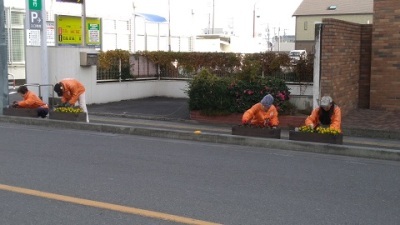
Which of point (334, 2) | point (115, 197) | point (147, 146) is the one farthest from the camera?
point (334, 2)

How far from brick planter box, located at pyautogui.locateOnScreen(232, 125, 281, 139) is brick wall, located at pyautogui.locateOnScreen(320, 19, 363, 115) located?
2.62m

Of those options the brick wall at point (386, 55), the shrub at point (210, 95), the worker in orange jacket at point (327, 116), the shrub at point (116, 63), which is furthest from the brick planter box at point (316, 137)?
the shrub at point (116, 63)

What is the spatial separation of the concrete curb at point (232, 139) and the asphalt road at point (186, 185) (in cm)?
24

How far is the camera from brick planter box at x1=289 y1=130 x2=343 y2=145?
431 inches

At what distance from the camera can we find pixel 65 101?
14.5 meters

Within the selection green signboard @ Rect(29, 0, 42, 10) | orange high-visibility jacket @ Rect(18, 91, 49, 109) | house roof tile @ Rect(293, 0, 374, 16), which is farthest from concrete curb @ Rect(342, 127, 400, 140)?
house roof tile @ Rect(293, 0, 374, 16)

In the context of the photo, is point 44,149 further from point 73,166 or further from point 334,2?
point 334,2

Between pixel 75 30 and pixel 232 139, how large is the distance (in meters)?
9.56

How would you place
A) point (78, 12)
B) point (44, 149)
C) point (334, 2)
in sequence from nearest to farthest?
point (44, 149), point (78, 12), point (334, 2)

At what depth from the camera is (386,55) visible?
48.2ft

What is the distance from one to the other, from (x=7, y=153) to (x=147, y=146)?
264 centimetres

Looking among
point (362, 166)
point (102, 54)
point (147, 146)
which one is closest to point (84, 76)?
point (102, 54)

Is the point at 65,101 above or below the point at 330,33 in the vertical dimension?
below

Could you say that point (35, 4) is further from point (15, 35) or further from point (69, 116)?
point (15, 35)
